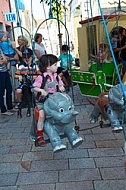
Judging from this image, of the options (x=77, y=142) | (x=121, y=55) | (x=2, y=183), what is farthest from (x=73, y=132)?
(x=121, y=55)

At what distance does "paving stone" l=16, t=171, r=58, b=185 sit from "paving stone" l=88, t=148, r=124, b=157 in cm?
64

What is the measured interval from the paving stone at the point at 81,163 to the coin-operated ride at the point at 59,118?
43 cm

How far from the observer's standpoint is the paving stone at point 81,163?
3230mm

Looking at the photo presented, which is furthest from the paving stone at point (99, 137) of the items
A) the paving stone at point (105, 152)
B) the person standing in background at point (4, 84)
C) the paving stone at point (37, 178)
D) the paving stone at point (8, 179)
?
the person standing in background at point (4, 84)

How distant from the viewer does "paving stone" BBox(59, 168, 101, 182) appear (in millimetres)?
2956

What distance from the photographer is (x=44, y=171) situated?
3.17m

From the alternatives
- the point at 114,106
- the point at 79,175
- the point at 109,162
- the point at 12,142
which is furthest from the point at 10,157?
the point at 114,106

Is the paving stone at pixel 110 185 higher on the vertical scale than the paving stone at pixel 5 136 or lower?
higher

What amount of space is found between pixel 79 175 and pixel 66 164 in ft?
1.04

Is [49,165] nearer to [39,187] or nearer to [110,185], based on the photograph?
[39,187]

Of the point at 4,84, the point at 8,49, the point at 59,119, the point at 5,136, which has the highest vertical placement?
the point at 8,49

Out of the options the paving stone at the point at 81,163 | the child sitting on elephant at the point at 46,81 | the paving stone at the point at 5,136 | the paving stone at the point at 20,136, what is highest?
the child sitting on elephant at the point at 46,81

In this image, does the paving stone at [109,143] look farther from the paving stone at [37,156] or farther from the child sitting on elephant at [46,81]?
the child sitting on elephant at [46,81]

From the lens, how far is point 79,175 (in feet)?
9.95
